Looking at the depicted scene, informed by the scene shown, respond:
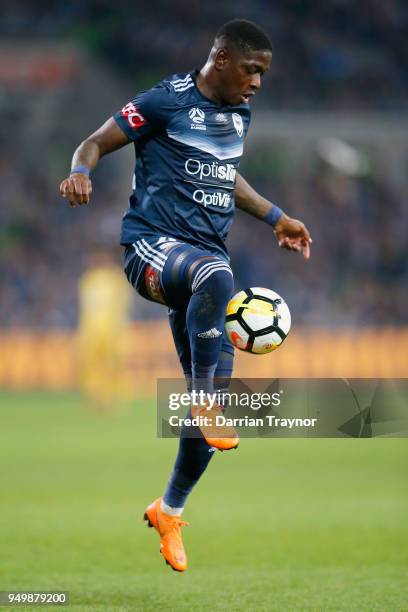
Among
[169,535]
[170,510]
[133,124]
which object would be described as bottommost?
[169,535]

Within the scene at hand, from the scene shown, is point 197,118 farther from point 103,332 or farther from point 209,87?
point 103,332

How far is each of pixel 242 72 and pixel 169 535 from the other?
2.36 metres

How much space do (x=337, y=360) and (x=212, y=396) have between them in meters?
14.8

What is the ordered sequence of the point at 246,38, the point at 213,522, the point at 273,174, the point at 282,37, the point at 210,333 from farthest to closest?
1. the point at 273,174
2. the point at 282,37
3. the point at 213,522
4. the point at 246,38
5. the point at 210,333

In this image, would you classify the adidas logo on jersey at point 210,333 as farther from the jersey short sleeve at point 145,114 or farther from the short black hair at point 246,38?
the short black hair at point 246,38

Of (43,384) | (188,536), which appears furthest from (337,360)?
(188,536)

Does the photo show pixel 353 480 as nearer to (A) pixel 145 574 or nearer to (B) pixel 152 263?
(A) pixel 145 574

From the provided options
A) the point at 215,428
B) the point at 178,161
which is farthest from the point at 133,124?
the point at 215,428

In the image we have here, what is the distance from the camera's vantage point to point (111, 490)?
10828mm

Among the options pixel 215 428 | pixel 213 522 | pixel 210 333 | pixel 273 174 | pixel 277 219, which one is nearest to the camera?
pixel 215 428

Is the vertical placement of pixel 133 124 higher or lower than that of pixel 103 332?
higher

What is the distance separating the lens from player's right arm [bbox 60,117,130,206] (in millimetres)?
5371

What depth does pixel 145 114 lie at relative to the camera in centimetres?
579

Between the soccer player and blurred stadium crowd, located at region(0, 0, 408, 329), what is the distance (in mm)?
16993
